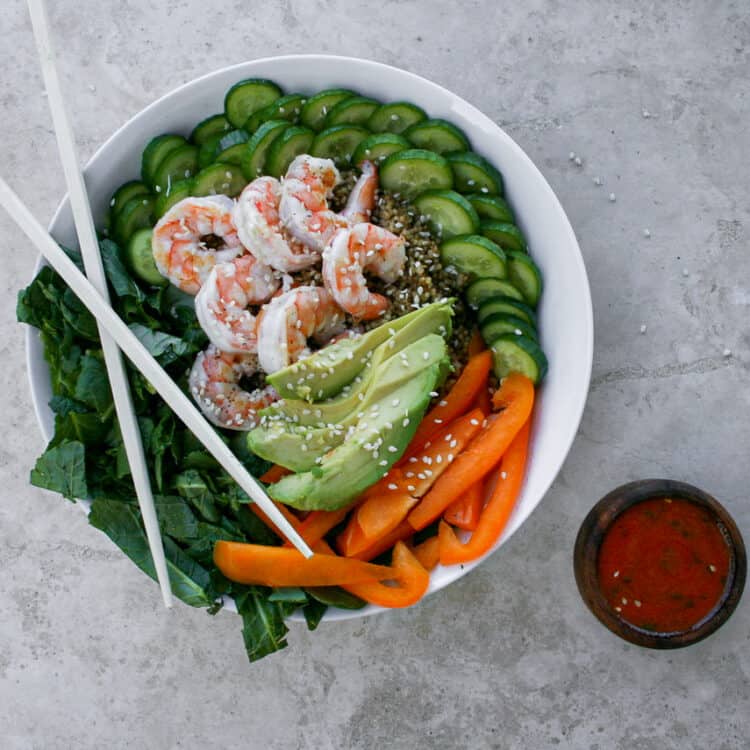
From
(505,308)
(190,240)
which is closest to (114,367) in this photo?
(190,240)

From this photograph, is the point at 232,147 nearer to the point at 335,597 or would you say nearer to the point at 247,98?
the point at 247,98

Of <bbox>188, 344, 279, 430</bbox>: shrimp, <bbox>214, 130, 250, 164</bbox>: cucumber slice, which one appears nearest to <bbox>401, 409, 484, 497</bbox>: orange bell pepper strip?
<bbox>188, 344, 279, 430</bbox>: shrimp

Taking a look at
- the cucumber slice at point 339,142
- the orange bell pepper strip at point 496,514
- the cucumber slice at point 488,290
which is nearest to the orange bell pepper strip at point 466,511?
the orange bell pepper strip at point 496,514

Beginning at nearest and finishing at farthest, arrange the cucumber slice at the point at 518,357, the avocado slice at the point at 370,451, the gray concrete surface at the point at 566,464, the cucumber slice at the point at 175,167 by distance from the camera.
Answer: the avocado slice at the point at 370,451
the cucumber slice at the point at 518,357
the cucumber slice at the point at 175,167
the gray concrete surface at the point at 566,464

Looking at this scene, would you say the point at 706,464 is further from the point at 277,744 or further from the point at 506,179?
the point at 277,744

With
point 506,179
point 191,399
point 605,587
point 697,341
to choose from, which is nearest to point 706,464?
point 697,341

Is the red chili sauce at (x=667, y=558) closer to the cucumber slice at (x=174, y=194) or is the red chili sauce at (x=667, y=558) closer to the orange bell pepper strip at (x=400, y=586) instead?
the orange bell pepper strip at (x=400, y=586)
